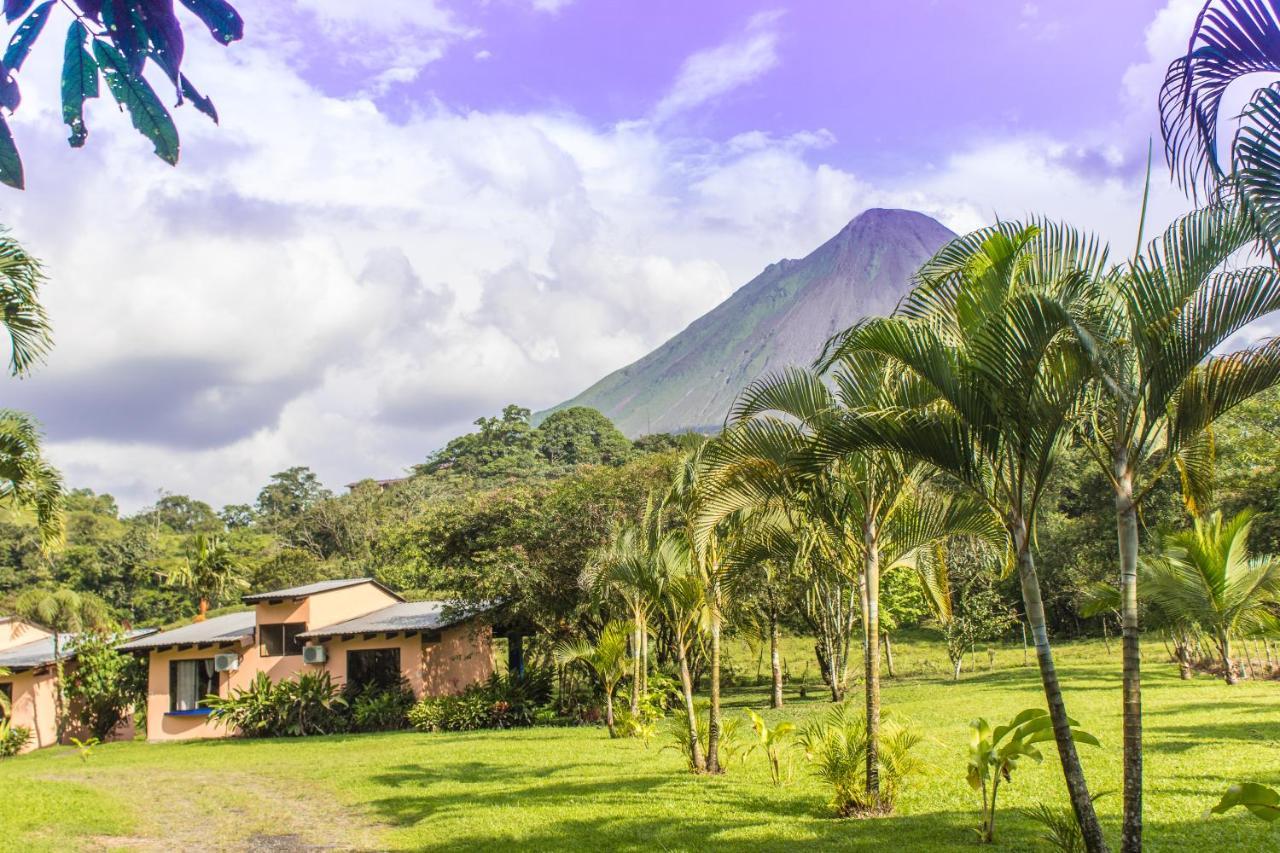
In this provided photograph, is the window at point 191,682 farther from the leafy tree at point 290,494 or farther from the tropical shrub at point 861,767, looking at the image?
the leafy tree at point 290,494

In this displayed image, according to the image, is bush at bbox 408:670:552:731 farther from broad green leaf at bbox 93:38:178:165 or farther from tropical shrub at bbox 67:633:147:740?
broad green leaf at bbox 93:38:178:165

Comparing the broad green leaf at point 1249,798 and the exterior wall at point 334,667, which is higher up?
the broad green leaf at point 1249,798

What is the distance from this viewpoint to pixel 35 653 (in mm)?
23453

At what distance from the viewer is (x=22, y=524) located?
145ft

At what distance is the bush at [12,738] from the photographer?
1989cm

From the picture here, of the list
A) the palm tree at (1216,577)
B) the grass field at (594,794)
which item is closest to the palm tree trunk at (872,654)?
the grass field at (594,794)

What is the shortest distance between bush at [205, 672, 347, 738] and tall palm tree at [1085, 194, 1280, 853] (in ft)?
62.9

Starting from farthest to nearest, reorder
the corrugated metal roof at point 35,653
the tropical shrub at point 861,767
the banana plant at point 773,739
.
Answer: the corrugated metal roof at point 35,653, the banana plant at point 773,739, the tropical shrub at point 861,767

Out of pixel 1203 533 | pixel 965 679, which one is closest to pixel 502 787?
pixel 1203 533

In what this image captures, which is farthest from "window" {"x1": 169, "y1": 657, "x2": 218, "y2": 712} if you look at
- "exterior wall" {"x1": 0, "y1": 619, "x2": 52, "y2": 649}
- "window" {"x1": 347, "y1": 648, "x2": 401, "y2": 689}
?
"exterior wall" {"x1": 0, "y1": 619, "x2": 52, "y2": 649}

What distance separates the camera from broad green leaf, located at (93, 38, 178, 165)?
1.29 m

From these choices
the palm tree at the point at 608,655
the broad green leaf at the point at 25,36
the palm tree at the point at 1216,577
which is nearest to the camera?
the broad green leaf at the point at 25,36

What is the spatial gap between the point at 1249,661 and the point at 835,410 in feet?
49.8

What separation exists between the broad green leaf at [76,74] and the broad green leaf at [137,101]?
0.02 metres
